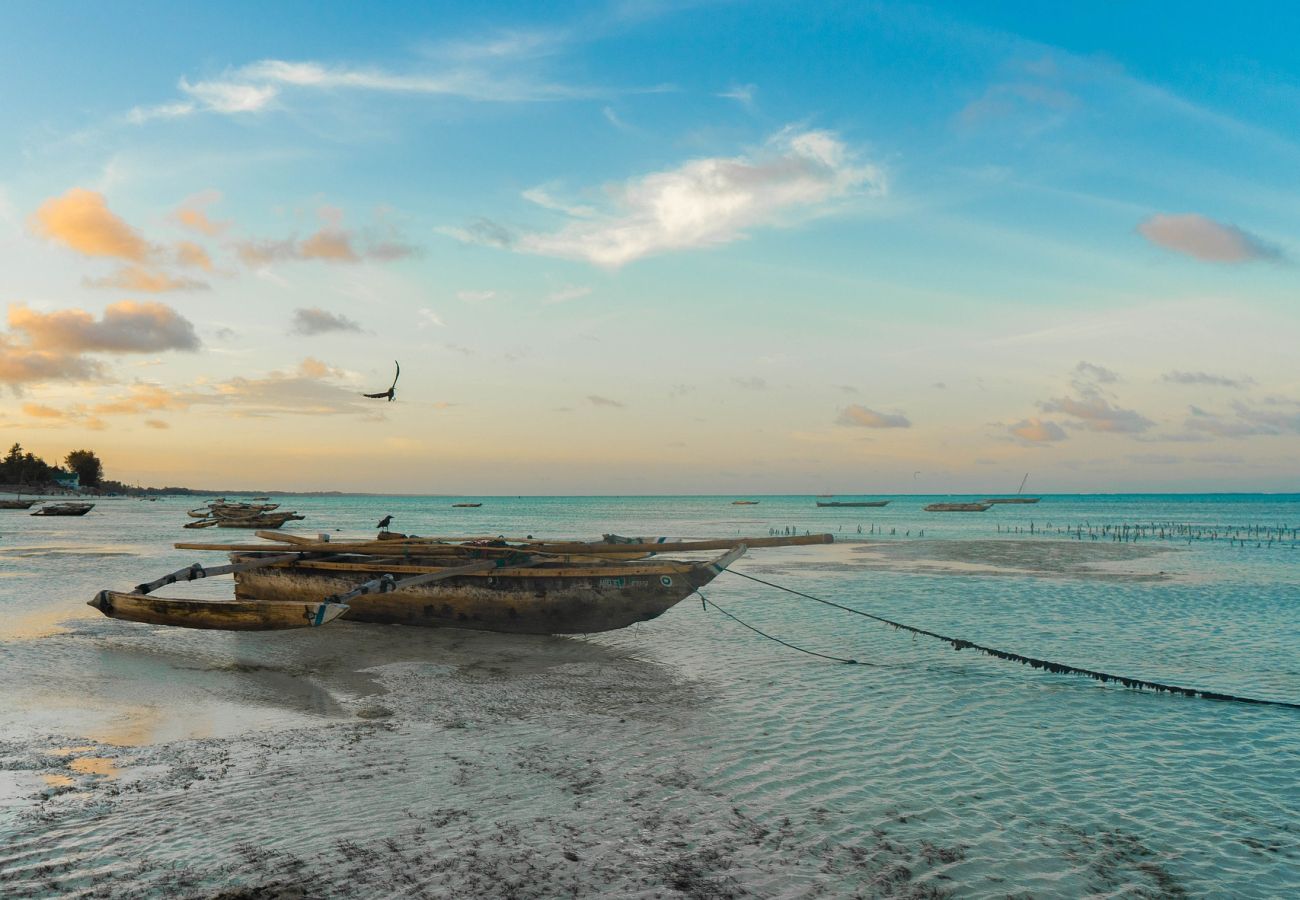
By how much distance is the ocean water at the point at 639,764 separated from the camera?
5777 millimetres

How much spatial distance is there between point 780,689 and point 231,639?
11.4 m

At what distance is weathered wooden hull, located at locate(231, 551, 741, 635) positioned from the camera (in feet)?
46.9

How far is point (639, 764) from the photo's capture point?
8070 mm

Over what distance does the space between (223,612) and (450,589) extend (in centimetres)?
427

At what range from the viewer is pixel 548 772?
776 cm

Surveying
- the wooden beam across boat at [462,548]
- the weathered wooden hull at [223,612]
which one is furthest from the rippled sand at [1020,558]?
the weathered wooden hull at [223,612]

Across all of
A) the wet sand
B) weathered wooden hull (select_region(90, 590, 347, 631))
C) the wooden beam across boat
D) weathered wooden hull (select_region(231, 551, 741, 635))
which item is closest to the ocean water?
the wet sand

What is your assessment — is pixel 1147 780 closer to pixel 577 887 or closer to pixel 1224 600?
pixel 577 887

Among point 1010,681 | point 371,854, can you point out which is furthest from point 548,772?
point 1010,681

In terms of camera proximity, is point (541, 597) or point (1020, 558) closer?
point (541, 597)

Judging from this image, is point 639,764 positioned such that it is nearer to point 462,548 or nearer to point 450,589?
point 450,589

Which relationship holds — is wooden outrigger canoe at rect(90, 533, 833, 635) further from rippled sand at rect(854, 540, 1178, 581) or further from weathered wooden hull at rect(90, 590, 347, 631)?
rippled sand at rect(854, 540, 1178, 581)

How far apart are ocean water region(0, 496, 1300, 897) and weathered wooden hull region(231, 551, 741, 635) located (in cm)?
43

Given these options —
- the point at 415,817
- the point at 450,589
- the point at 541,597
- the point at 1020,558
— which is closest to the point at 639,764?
the point at 415,817
